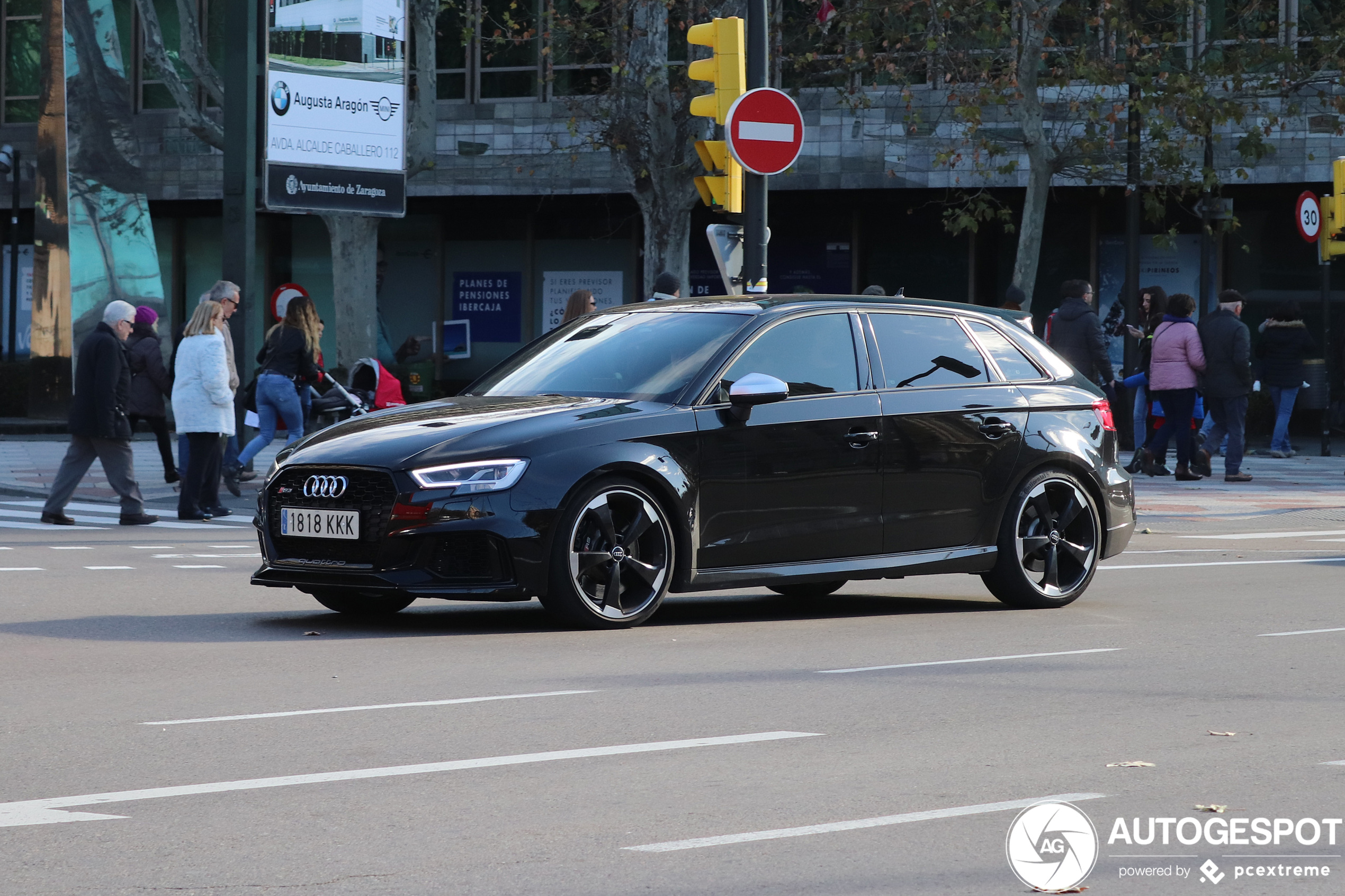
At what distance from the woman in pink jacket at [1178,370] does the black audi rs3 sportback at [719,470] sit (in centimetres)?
974

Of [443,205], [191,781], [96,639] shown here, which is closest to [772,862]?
[191,781]

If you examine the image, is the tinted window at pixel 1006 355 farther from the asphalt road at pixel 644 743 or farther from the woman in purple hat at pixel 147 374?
the woman in purple hat at pixel 147 374

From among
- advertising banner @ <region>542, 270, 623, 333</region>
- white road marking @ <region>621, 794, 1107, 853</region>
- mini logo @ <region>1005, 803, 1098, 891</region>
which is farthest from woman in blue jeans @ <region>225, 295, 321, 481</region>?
advertising banner @ <region>542, 270, 623, 333</region>

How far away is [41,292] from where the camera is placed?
94.0 ft

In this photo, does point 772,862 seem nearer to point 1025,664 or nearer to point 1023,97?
point 1025,664

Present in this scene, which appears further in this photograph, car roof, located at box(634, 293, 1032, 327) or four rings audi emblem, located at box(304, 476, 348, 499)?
car roof, located at box(634, 293, 1032, 327)

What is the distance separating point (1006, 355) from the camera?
10664 mm

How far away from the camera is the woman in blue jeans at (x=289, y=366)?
692 inches

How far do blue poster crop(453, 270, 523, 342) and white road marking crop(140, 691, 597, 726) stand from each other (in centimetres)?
2580

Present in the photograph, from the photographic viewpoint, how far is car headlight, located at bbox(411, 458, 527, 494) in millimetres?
8656

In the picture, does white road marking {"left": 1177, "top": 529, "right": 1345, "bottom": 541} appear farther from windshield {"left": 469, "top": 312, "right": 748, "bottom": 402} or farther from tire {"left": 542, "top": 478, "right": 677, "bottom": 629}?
tire {"left": 542, "top": 478, "right": 677, "bottom": 629}

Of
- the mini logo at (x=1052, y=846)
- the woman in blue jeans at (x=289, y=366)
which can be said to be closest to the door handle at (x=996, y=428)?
the mini logo at (x=1052, y=846)

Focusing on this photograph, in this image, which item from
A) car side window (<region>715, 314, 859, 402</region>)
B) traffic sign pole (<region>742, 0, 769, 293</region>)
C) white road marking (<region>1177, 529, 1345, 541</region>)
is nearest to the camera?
car side window (<region>715, 314, 859, 402</region>)

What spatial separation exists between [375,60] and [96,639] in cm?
1122
